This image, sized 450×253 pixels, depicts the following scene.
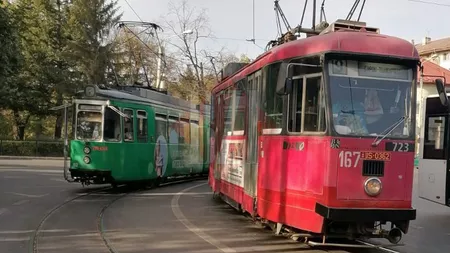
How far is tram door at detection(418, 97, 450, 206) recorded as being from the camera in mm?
13086

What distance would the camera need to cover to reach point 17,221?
10.3 meters

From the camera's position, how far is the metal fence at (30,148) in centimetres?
3853

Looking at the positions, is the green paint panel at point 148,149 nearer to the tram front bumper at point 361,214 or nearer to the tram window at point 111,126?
the tram window at point 111,126

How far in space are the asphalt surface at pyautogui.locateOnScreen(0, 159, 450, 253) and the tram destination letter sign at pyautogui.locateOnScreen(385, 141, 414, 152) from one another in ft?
6.18

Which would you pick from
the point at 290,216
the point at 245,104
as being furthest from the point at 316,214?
the point at 245,104

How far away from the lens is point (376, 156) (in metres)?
7.47

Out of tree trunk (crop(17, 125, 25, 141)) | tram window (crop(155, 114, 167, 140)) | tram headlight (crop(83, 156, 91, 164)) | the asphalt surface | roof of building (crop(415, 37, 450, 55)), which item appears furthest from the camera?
roof of building (crop(415, 37, 450, 55))

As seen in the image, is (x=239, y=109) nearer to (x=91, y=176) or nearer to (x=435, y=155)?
(x=435, y=155)

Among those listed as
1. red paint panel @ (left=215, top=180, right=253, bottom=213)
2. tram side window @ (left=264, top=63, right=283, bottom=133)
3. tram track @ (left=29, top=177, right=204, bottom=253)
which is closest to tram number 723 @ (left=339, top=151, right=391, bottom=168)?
tram side window @ (left=264, top=63, right=283, bottom=133)

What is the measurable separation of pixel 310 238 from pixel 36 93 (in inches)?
1504

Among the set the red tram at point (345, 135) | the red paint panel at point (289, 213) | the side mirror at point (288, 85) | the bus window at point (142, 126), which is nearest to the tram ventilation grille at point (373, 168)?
the red tram at point (345, 135)

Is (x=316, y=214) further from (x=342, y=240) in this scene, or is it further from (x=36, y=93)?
(x=36, y=93)

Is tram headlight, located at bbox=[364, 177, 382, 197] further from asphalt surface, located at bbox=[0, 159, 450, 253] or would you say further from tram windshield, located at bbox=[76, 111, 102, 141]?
tram windshield, located at bbox=[76, 111, 102, 141]

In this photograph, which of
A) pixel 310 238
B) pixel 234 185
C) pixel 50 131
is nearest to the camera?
pixel 310 238
